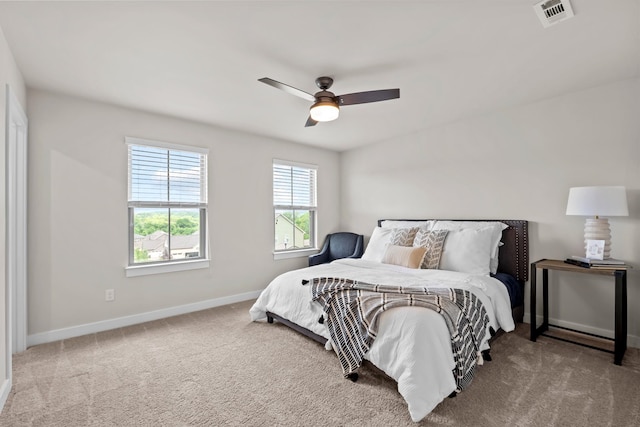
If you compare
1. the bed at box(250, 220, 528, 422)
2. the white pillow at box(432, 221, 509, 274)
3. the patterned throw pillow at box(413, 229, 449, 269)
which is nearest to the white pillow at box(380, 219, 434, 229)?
the bed at box(250, 220, 528, 422)

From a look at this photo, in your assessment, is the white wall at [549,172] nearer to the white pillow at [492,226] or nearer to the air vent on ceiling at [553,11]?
the white pillow at [492,226]

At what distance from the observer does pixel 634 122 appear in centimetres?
282

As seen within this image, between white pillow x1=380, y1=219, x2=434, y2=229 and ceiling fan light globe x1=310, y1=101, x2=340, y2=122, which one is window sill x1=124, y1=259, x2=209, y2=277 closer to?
ceiling fan light globe x1=310, y1=101, x2=340, y2=122

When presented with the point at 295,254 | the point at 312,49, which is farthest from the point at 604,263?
the point at 295,254

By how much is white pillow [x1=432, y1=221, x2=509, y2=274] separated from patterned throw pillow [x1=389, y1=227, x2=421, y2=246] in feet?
1.11

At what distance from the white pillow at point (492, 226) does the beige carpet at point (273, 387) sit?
0.79 meters

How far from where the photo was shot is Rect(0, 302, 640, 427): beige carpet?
188 cm

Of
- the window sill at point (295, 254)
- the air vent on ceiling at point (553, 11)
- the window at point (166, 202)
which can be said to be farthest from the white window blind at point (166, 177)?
the air vent on ceiling at point (553, 11)

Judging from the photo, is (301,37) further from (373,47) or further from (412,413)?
(412,413)

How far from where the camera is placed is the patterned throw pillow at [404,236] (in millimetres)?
3725

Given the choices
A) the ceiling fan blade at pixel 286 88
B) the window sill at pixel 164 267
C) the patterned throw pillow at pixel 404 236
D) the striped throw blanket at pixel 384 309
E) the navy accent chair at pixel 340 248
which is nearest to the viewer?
the striped throw blanket at pixel 384 309

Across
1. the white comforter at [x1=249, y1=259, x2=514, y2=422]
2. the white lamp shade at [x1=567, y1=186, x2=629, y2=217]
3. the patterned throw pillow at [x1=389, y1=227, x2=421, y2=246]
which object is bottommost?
the white comforter at [x1=249, y1=259, x2=514, y2=422]

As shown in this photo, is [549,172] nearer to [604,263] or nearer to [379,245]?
[604,263]

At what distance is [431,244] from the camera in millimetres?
3479
